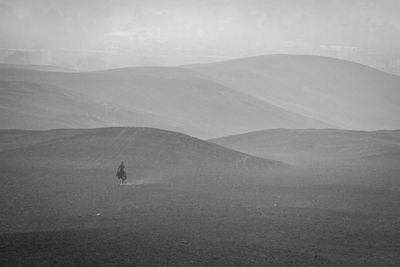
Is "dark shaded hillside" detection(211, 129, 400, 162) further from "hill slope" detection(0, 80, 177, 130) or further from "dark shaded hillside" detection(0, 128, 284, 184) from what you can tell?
"hill slope" detection(0, 80, 177, 130)

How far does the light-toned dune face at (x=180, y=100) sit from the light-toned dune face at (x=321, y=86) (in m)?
13.2

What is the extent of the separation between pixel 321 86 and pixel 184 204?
14842 centimetres

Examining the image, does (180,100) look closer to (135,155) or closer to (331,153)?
(331,153)

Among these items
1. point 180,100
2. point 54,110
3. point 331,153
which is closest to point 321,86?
point 180,100

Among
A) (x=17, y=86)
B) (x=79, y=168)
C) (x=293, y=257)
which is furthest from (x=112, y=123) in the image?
(x=293, y=257)

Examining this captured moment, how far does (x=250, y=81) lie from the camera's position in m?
156

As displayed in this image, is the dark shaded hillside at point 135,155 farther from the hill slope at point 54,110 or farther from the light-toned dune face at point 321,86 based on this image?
the light-toned dune face at point 321,86

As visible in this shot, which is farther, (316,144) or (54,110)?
(54,110)

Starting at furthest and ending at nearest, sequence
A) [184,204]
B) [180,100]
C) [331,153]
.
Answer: [180,100], [331,153], [184,204]

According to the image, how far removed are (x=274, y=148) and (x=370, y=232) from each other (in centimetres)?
4231

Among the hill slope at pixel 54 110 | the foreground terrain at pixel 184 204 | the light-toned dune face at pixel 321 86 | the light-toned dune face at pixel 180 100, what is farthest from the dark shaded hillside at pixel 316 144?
the light-toned dune face at pixel 321 86

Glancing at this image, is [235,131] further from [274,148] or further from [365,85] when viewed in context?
[365,85]

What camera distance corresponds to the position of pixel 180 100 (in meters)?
125

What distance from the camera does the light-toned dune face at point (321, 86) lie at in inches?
5827
